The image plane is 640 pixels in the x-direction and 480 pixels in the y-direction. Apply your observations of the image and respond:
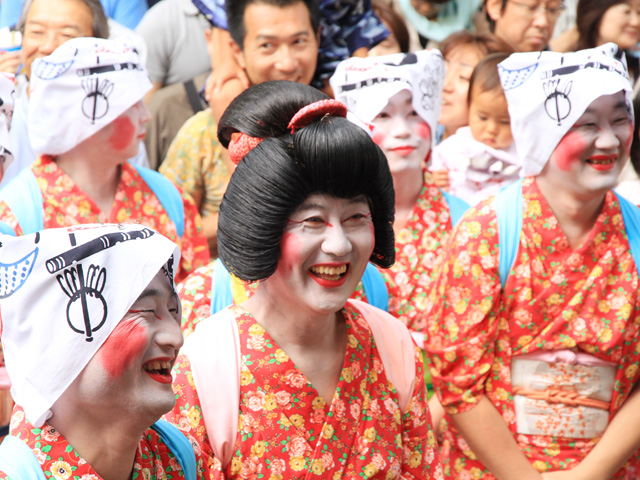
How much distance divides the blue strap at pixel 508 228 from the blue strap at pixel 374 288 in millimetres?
427

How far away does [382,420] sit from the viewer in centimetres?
269

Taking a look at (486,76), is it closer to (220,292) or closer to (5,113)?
(220,292)

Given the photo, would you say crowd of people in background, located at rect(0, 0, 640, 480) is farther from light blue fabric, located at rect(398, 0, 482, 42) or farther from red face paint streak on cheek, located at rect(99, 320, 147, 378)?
light blue fabric, located at rect(398, 0, 482, 42)

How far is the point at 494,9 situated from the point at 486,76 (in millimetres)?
1163

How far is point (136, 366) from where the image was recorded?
2.12 m

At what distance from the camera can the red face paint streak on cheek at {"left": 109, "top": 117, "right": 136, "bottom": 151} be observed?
4.14 m

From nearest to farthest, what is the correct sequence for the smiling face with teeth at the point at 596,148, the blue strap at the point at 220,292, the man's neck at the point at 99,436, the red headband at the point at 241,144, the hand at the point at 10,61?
1. the man's neck at the point at 99,436
2. the red headband at the point at 241,144
3. the blue strap at the point at 220,292
4. the smiling face with teeth at the point at 596,148
5. the hand at the point at 10,61

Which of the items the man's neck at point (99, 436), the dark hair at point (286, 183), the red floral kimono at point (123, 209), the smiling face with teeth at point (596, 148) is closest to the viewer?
the man's neck at point (99, 436)

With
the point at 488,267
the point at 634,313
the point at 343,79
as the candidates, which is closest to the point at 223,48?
the point at 343,79

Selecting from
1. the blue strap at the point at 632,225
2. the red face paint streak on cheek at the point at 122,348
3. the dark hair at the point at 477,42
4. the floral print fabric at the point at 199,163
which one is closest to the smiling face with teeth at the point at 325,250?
the red face paint streak on cheek at the point at 122,348

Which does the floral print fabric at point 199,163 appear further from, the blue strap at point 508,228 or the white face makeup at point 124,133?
the blue strap at point 508,228

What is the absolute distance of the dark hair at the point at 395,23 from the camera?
561 centimetres

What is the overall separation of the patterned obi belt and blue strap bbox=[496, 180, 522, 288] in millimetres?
339

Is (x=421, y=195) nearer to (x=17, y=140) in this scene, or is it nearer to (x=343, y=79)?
(x=343, y=79)
